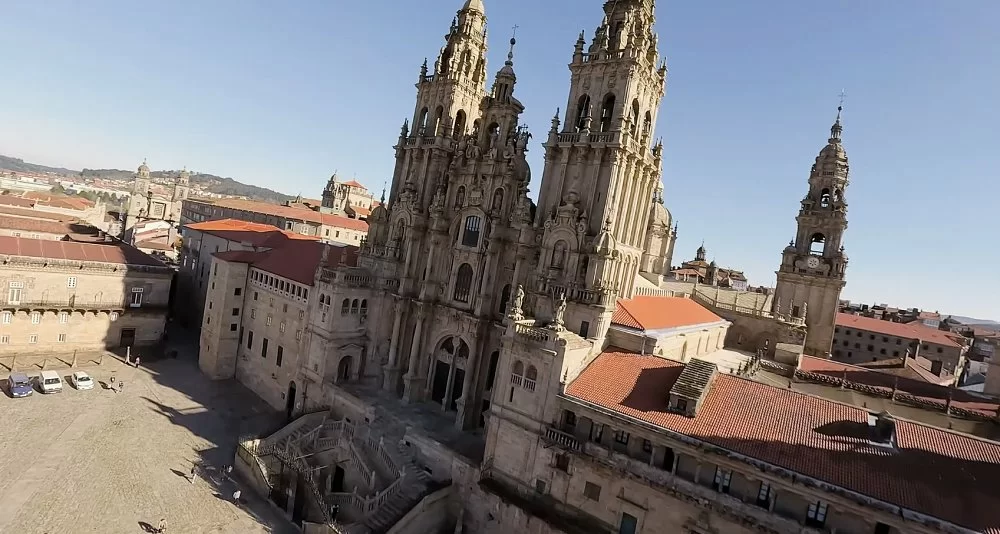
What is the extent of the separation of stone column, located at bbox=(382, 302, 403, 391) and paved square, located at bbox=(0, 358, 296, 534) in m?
10.8

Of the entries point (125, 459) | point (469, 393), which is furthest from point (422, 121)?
point (125, 459)

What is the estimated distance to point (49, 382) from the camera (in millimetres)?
44000

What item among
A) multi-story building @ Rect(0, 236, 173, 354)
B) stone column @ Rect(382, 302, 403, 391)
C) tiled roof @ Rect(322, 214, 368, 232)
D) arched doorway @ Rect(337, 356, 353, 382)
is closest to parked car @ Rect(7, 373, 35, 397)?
multi-story building @ Rect(0, 236, 173, 354)

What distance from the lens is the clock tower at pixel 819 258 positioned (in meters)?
53.5

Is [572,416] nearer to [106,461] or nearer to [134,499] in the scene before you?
[134,499]

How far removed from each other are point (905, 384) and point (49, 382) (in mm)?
70185

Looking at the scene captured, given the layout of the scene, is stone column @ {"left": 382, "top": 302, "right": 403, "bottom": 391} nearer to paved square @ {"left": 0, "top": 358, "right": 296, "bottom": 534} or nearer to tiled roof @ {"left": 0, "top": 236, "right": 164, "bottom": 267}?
paved square @ {"left": 0, "top": 358, "right": 296, "bottom": 534}

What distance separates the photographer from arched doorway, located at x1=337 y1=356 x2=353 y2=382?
4612 centimetres

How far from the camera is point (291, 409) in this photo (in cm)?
4791

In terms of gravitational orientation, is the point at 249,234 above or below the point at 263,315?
above

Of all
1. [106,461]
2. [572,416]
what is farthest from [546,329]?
[106,461]

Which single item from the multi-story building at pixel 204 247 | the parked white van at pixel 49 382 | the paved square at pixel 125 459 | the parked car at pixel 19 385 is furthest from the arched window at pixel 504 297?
the parked car at pixel 19 385

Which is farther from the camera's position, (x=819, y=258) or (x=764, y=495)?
(x=819, y=258)

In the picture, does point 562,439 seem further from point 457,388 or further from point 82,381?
point 82,381
